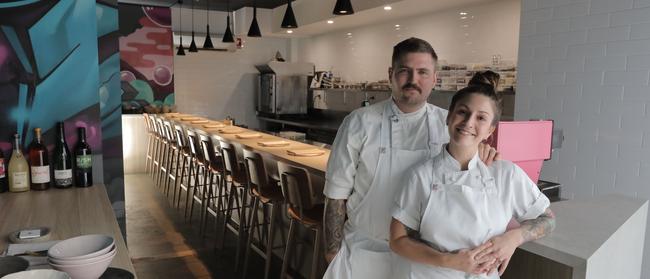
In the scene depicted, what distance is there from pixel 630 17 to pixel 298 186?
8.82ft

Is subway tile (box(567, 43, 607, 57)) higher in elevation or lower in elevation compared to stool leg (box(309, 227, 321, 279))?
higher

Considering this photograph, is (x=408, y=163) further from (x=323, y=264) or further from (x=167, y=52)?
(x=167, y=52)

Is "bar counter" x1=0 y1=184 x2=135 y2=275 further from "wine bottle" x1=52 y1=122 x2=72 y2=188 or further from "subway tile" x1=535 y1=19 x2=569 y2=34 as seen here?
"subway tile" x1=535 y1=19 x2=569 y2=34

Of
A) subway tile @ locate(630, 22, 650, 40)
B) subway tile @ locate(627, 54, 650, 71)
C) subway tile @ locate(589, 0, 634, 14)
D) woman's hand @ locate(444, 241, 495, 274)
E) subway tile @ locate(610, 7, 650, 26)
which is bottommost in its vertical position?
woman's hand @ locate(444, 241, 495, 274)

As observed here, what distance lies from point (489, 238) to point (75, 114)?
2123 mm

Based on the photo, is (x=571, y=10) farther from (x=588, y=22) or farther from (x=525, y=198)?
(x=525, y=198)

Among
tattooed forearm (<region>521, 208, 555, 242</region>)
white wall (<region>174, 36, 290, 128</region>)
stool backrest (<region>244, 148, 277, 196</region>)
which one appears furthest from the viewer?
white wall (<region>174, 36, 290, 128</region>)

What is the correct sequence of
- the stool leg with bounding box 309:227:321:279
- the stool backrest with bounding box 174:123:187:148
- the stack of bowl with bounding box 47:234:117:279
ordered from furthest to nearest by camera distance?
the stool backrest with bounding box 174:123:187:148
the stool leg with bounding box 309:227:321:279
the stack of bowl with bounding box 47:234:117:279

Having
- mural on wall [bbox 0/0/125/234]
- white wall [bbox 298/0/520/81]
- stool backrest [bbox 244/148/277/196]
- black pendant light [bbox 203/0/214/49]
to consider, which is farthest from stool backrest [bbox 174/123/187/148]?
mural on wall [bbox 0/0/125/234]

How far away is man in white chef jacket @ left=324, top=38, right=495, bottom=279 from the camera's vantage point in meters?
1.78

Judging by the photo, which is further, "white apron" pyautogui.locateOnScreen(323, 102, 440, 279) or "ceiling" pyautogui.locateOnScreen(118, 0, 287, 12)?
"ceiling" pyautogui.locateOnScreen(118, 0, 287, 12)

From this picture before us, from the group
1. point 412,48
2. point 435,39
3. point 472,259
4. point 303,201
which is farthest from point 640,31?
point 435,39

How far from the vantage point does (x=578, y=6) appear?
381cm

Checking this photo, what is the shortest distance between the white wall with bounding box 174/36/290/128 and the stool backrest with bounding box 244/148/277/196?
6.58 metres
